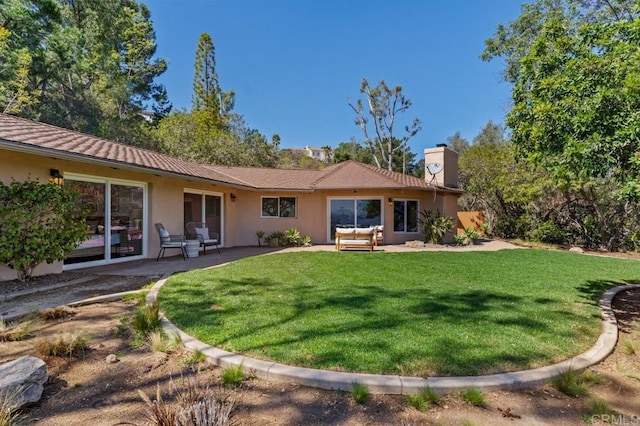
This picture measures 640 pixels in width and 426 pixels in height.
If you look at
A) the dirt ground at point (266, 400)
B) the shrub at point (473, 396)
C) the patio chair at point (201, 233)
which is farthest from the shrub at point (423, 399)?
the patio chair at point (201, 233)

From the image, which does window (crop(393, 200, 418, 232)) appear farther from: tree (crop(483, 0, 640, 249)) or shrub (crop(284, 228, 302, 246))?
tree (crop(483, 0, 640, 249))

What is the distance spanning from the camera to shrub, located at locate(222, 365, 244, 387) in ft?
10.0

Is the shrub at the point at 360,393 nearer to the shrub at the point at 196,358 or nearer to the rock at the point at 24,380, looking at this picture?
the shrub at the point at 196,358

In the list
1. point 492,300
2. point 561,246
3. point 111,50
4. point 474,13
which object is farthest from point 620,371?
point 111,50

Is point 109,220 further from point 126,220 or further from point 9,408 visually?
point 9,408

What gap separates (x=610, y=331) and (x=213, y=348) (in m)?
5.34

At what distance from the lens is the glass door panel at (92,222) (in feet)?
27.5

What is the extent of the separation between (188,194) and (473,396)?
11783 millimetres

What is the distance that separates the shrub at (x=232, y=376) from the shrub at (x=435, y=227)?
1368 cm

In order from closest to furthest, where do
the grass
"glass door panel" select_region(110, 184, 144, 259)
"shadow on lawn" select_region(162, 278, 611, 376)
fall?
the grass, "shadow on lawn" select_region(162, 278, 611, 376), "glass door panel" select_region(110, 184, 144, 259)

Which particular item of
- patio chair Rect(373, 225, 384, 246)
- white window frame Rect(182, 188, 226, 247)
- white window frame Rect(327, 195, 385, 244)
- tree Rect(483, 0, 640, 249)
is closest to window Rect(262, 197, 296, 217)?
white window frame Rect(327, 195, 385, 244)

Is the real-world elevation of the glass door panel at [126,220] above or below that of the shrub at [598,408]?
above

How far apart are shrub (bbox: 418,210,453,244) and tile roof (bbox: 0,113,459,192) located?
159 centimetres

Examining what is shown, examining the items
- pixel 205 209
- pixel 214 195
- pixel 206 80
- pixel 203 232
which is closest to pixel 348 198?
pixel 214 195
